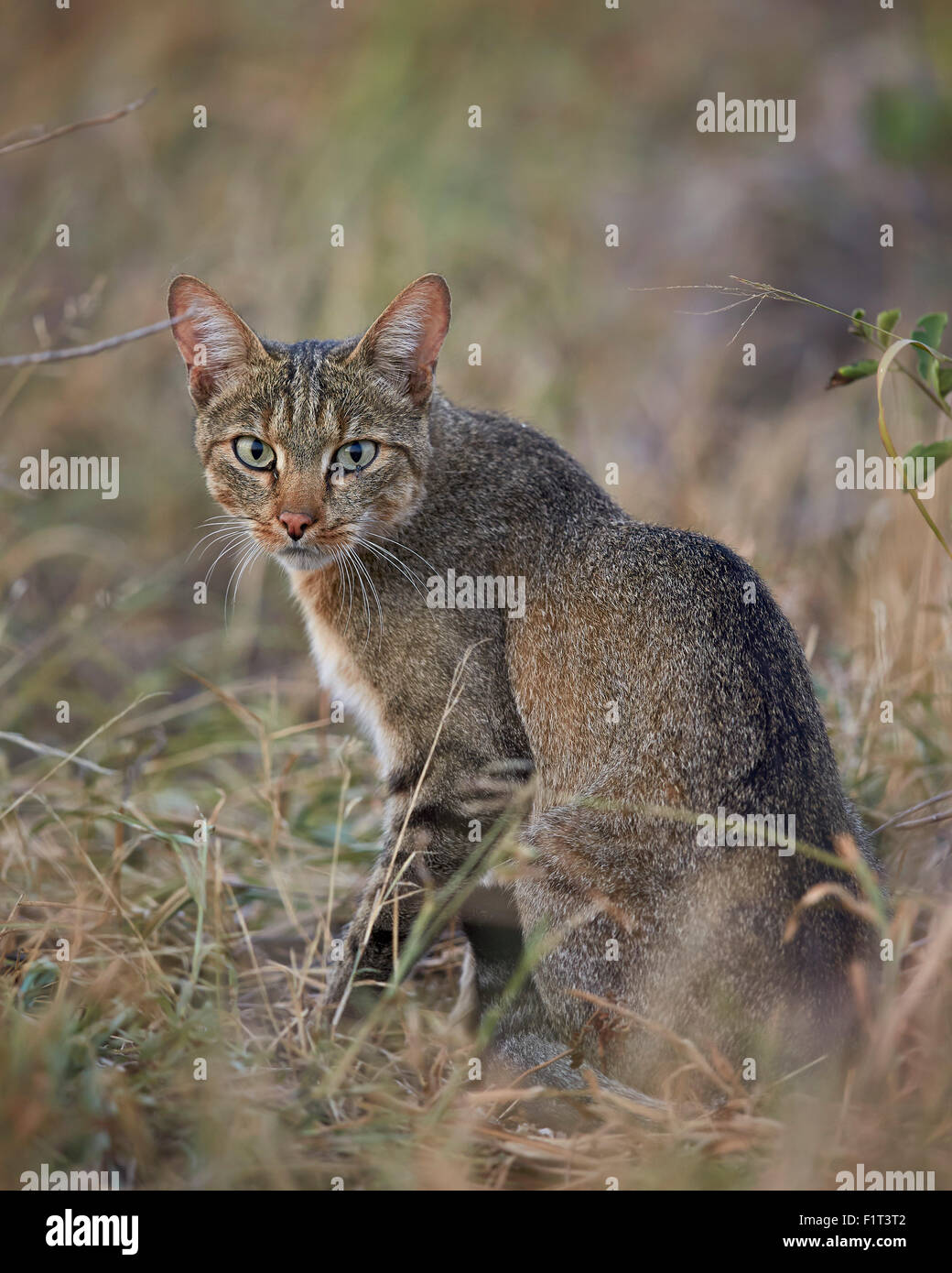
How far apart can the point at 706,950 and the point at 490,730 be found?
113cm

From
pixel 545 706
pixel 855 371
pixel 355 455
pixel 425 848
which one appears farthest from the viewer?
pixel 355 455

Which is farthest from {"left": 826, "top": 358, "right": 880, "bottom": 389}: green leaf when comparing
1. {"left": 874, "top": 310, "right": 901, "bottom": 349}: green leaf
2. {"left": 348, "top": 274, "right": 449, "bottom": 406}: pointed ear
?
{"left": 348, "top": 274, "right": 449, "bottom": 406}: pointed ear

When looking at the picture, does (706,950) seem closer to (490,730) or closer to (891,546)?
(490,730)

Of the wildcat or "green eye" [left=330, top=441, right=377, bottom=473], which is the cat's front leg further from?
"green eye" [left=330, top=441, right=377, bottom=473]

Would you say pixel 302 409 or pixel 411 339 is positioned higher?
pixel 411 339

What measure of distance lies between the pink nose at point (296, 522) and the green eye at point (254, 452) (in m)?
0.29

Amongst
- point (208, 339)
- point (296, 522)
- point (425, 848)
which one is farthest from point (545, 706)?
point (208, 339)

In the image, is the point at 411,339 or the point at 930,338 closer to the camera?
the point at 930,338

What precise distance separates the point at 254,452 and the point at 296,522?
0.42m

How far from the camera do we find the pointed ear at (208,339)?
442 centimetres

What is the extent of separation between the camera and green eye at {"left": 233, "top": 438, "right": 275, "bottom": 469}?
4.39 metres

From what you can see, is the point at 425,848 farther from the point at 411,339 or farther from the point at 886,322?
the point at 886,322

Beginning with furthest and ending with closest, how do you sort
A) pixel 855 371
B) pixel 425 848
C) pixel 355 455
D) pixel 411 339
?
pixel 411 339, pixel 355 455, pixel 425 848, pixel 855 371

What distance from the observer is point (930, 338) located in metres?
4.00
